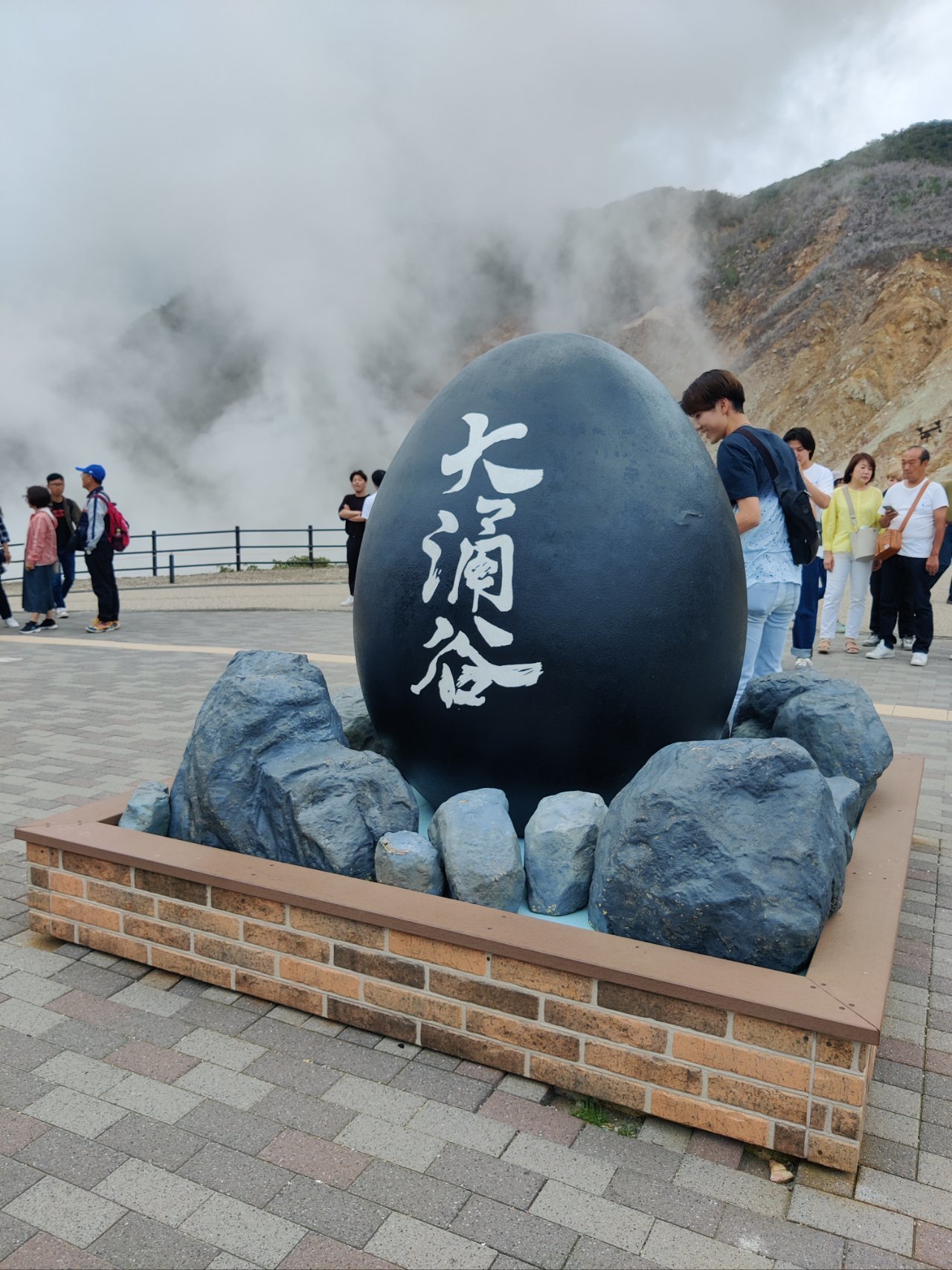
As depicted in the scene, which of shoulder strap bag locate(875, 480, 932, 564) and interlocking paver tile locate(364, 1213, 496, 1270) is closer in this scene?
interlocking paver tile locate(364, 1213, 496, 1270)

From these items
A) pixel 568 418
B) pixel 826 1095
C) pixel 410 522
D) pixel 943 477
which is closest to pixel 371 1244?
pixel 826 1095

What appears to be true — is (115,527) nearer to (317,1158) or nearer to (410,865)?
(410,865)

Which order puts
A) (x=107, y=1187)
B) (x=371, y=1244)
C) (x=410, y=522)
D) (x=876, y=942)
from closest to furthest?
(x=371, y=1244), (x=107, y=1187), (x=876, y=942), (x=410, y=522)

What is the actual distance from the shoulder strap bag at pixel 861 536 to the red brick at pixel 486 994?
8255 millimetres

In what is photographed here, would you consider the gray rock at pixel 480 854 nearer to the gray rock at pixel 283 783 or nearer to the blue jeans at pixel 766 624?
the gray rock at pixel 283 783

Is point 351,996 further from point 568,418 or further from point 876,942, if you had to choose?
point 568,418

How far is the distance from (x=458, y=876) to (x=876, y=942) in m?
1.21

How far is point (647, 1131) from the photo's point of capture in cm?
262

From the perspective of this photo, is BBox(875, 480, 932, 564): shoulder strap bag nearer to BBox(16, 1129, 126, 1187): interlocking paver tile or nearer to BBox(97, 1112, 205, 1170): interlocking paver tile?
BBox(97, 1112, 205, 1170): interlocking paver tile

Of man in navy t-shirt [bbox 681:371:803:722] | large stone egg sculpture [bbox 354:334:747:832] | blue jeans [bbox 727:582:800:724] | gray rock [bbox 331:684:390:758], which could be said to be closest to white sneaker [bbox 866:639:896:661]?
blue jeans [bbox 727:582:800:724]

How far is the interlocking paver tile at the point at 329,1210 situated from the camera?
2219mm

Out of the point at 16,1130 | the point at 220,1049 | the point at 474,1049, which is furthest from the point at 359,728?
the point at 16,1130

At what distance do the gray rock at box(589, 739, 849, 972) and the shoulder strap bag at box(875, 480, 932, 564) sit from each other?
7353mm

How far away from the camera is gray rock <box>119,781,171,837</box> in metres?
3.77
